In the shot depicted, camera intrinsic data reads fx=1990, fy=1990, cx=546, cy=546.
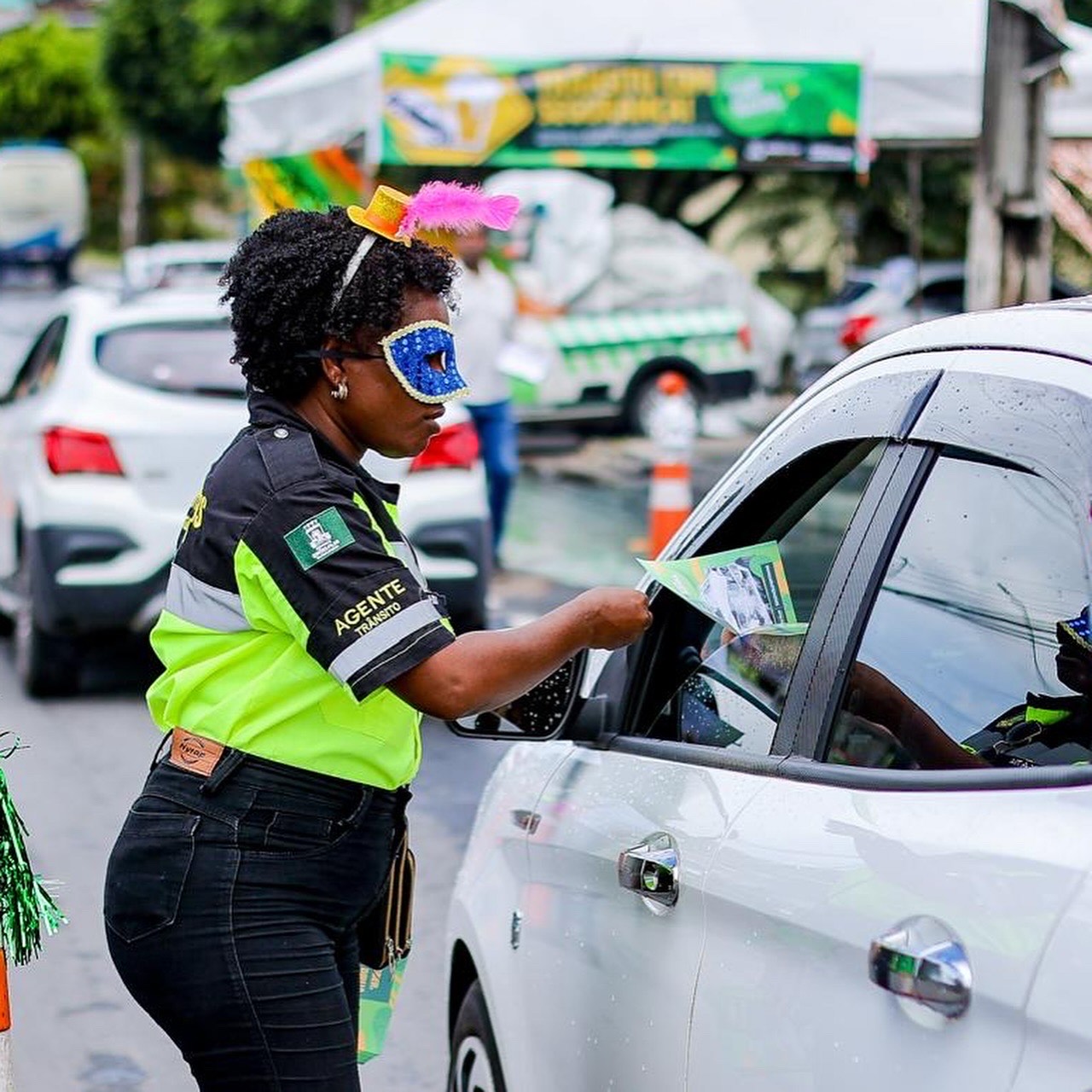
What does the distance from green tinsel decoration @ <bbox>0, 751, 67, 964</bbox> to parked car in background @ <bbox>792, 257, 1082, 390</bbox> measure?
591 inches

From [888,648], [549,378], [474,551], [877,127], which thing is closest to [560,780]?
[888,648]

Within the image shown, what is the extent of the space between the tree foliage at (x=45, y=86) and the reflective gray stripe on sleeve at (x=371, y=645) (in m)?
65.8

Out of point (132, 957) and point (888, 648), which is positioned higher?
point (888, 648)

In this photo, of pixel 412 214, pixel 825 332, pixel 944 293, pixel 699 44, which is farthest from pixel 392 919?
pixel 944 293

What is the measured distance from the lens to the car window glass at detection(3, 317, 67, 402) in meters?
8.89

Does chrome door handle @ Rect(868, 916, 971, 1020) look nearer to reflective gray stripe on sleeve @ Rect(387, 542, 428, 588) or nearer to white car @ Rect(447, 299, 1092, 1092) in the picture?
white car @ Rect(447, 299, 1092, 1092)

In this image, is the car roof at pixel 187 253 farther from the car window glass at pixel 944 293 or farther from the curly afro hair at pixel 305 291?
the curly afro hair at pixel 305 291

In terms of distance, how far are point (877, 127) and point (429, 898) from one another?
367 inches

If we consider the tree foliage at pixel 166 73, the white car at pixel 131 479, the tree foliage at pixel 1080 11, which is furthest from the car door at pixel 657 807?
the tree foliage at pixel 166 73

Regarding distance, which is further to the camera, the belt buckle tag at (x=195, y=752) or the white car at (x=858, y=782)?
the belt buckle tag at (x=195, y=752)

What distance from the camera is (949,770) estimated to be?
2234 mm

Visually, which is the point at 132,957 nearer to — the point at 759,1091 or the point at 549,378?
the point at 759,1091

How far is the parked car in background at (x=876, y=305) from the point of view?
1794cm

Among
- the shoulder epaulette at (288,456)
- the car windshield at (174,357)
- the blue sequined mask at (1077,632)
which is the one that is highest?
the shoulder epaulette at (288,456)
